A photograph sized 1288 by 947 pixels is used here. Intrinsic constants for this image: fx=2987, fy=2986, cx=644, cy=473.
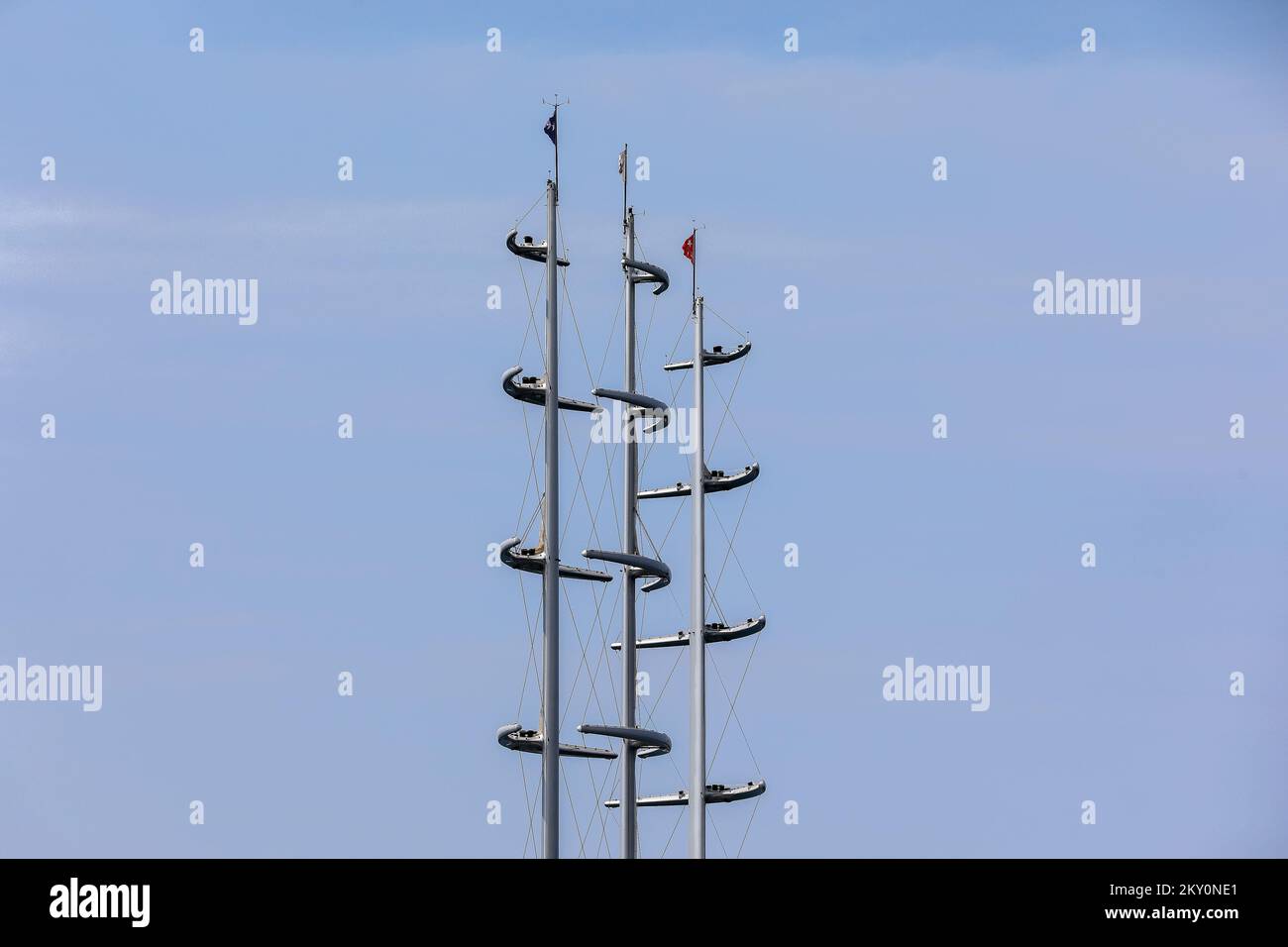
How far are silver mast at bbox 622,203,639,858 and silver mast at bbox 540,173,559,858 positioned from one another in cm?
844

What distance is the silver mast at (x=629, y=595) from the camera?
106 m

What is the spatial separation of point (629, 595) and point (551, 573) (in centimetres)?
1196

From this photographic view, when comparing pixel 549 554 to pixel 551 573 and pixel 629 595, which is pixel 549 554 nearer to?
pixel 551 573

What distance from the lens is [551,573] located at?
9838 centimetres

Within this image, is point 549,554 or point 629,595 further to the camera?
point 629,595

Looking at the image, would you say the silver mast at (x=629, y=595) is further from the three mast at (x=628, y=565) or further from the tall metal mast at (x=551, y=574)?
the tall metal mast at (x=551, y=574)

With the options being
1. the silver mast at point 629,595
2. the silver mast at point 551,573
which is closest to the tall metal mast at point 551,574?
the silver mast at point 551,573

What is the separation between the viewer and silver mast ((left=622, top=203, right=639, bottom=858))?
10638 cm

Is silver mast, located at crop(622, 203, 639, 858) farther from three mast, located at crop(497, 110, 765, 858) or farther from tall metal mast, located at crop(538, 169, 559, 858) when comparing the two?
tall metal mast, located at crop(538, 169, 559, 858)

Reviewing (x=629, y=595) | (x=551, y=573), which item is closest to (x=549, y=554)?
(x=551, y=573)
